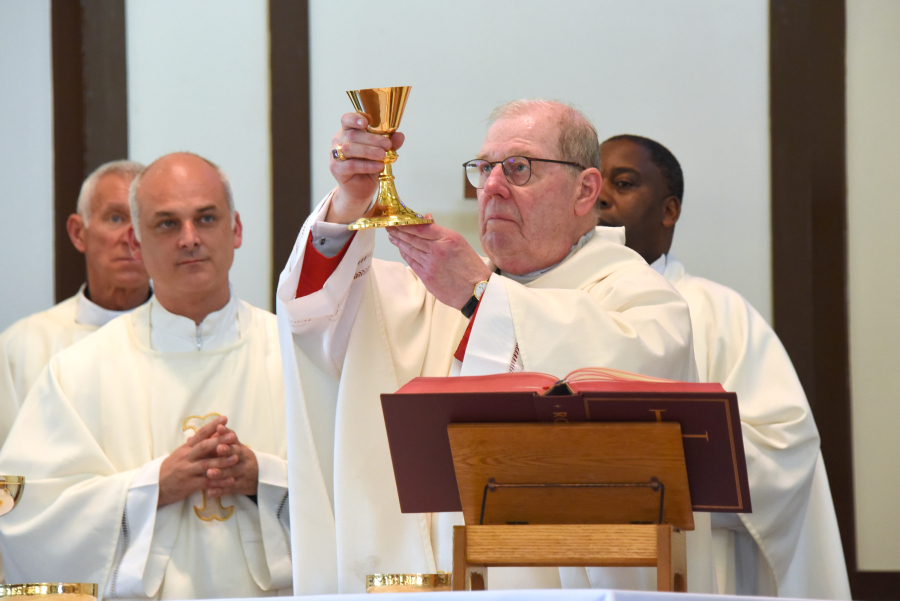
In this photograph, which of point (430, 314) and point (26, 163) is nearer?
point (430, 314)

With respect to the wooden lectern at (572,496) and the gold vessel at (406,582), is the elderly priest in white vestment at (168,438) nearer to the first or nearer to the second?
the gold vessel at (406,582)

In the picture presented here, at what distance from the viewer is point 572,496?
259cm

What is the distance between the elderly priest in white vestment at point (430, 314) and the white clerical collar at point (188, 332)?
112 centimetres

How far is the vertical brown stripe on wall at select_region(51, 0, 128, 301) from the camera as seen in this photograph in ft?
19.6

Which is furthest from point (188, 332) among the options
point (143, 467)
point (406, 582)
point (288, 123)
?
point (406, 582)

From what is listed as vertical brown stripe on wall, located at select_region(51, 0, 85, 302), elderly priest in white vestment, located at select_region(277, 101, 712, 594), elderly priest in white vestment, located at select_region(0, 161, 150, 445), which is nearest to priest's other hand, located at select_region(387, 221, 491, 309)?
elderly priest in white vestment, located at select_region(277, 101, 712, 594)

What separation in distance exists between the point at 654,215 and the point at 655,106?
0.91 metres

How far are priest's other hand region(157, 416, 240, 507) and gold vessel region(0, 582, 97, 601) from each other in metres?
1.33

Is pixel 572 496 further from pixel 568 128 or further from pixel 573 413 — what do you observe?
pixel 568 128

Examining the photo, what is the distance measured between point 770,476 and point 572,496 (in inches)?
75.8

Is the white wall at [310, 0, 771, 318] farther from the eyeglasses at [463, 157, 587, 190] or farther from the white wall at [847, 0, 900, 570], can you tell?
the eyeglasses at [463, 157, 587, 190]

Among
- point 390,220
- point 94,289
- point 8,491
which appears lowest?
point 8,491

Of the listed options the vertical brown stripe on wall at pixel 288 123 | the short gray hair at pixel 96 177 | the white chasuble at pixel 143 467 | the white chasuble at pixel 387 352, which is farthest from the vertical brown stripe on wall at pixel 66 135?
the white chasuble at pixel 387 352

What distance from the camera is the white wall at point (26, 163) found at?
607 cm
